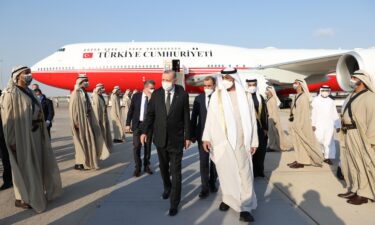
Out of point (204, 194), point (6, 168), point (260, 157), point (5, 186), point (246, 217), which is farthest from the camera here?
point (260, 157)

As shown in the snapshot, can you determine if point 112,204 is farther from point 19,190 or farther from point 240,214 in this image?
point 240,214

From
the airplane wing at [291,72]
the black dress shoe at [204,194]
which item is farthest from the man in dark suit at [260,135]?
the airplane wing at [291,72]

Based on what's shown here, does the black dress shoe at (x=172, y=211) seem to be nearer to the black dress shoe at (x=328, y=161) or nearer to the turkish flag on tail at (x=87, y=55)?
the black dress shoe at (x=328, y=161)

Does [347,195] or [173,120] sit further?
[347,195]

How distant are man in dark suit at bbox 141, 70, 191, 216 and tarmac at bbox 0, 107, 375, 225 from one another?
41cm

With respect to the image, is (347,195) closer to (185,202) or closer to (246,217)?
(246,217)

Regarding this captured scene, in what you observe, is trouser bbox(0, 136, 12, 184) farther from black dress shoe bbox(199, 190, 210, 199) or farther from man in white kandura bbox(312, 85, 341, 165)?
man in white kandura bbox(312, 85, 341, 165)

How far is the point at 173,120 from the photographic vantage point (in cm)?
407

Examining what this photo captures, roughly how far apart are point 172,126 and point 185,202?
1.09m

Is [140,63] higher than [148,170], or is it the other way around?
[140,63]

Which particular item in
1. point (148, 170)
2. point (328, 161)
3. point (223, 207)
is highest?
point (223, 207)

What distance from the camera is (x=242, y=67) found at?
2012 centimetres

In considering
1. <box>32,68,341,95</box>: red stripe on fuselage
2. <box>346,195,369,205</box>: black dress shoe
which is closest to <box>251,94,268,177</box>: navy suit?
<box>346,195,369,205</box>: black dress shoe

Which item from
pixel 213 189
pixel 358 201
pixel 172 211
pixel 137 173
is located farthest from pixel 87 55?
pixel 358 201
